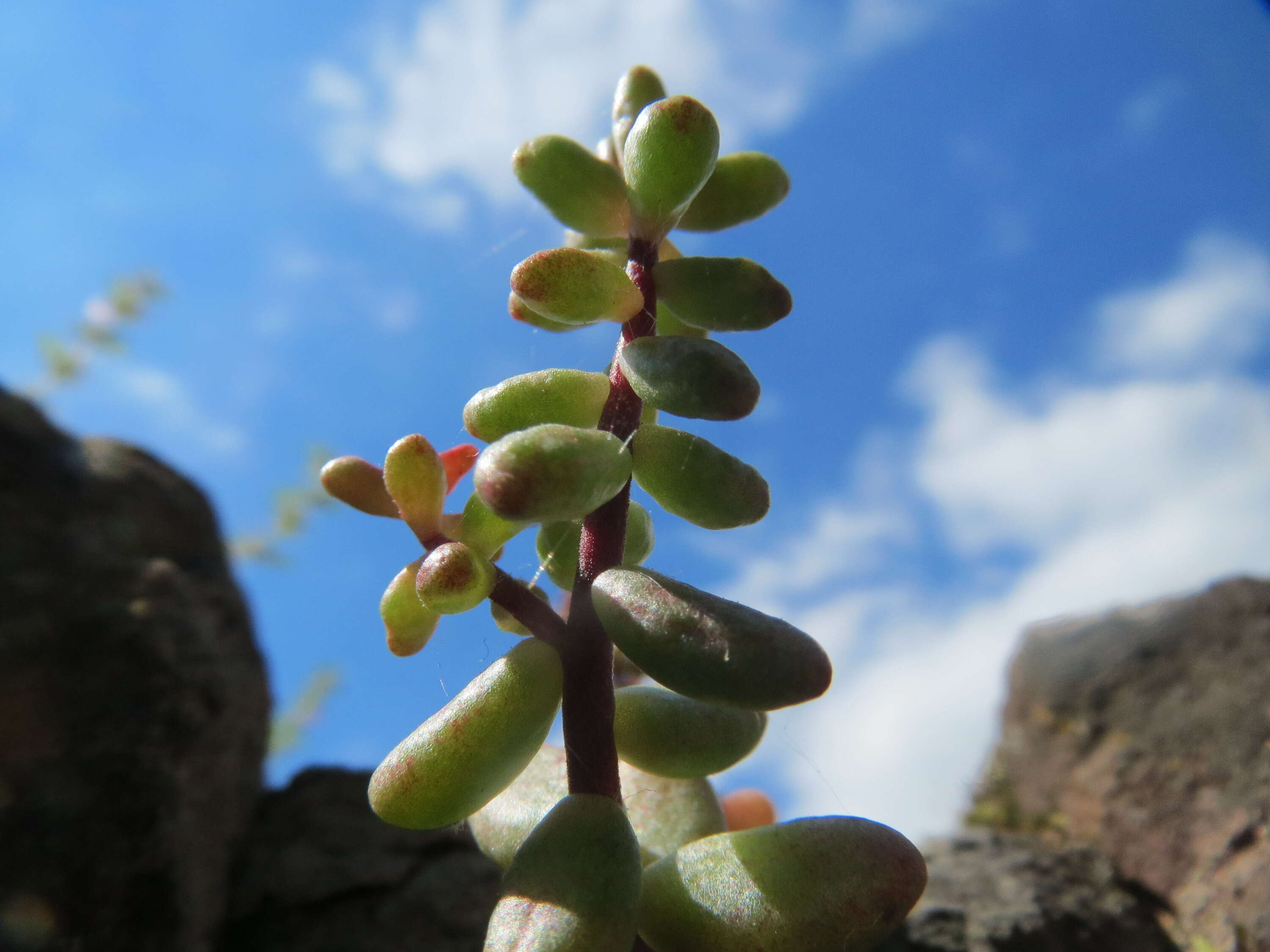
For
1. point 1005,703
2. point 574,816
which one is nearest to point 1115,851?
point 1005,703

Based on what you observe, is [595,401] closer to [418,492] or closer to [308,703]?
[418,492]

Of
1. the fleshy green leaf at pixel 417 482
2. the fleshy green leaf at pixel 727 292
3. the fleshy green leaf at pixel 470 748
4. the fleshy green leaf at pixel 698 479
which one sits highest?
the fleshy green leaf at pixel 727 292

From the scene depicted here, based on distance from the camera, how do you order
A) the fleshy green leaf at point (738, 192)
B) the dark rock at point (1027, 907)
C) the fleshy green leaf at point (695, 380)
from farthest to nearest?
the dark rock at point (1027, 907)
the fleshy green leaf at point (738, 192)
the fleshy green leaf at point (695, 380)

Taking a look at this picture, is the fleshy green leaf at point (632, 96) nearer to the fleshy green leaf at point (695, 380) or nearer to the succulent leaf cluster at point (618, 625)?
the succulent leaf cluster at point (618, 625)

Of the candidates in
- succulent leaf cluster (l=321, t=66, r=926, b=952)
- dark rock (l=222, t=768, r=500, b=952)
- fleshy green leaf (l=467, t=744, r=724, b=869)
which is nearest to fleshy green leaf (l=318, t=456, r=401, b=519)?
succulent leaf cluster (l=321, t=66, r=926, b=952)

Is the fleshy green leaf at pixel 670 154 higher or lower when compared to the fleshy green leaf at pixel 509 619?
higher

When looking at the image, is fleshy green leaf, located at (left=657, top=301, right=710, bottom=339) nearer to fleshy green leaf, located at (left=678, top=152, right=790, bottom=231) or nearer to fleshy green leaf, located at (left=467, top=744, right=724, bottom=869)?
fleshy green leaf, located at (left=678, top=152, right=790, bottom=231)

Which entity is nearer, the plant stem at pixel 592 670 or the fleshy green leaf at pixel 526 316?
the plant stem at pixel 592 670

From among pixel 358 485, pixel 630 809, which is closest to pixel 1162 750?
pixel 630 809

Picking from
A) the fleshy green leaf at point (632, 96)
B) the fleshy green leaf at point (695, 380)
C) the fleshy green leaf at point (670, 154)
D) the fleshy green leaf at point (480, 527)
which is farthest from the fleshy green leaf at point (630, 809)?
the fleshy green leaf at point (632, 96)

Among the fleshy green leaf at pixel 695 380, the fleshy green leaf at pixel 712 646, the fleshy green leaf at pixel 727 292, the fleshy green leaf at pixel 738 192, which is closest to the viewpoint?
the fleshy green leaf at pixel 712 646
